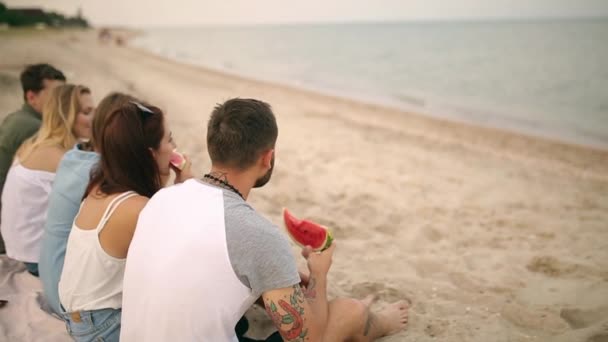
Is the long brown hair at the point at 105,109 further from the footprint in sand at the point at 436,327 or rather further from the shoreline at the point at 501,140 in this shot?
the shoreline at the point at 501,140

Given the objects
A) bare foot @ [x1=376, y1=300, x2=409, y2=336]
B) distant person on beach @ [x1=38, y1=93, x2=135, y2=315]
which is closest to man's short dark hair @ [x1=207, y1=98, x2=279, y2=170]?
distant person on beach @ [x1=38, y1=93, x2=135, y2=315]

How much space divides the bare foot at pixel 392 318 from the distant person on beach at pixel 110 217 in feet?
4.85

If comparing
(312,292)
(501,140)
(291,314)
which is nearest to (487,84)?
(501,140)

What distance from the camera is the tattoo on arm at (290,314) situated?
65.5 inches

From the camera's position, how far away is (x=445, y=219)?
486 centimetres

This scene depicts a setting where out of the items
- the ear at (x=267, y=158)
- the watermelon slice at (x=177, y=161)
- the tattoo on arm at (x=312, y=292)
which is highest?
the ear at (x=267, y=158)

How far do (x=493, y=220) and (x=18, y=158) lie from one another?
4.47 metres

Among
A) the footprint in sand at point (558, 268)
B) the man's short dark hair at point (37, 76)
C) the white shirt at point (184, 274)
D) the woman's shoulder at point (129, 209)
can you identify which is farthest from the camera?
the man's short dark hair at point (37, 76)

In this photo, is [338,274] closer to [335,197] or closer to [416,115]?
[335,197]

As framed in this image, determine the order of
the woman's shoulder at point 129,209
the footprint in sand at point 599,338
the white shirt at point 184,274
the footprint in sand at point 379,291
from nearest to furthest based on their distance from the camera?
the white shirt at point 184,274 → the woman's shoulder at point 129,209 → the footprint in sand at point 599,338 → the footprint in sand at point 379,291

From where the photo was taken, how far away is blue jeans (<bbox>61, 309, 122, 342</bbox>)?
2086mm

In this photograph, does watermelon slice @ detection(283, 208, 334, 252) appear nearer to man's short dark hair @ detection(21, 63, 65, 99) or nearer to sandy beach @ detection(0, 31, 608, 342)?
sandy beach @ detection(0, 31, 608, 342)

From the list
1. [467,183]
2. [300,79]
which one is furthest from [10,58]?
[467,183]

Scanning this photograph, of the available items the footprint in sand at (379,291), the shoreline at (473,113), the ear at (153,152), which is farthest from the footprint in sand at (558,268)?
the shoreline at (473,113)
